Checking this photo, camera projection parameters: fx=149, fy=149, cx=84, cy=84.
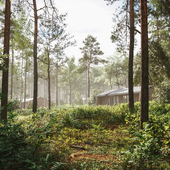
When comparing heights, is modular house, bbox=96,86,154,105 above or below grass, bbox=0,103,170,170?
above

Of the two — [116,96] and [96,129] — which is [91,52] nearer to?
[116,96]

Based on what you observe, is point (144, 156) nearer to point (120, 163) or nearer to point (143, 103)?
point (120, 163)

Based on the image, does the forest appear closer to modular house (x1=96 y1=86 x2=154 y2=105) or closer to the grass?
the grass

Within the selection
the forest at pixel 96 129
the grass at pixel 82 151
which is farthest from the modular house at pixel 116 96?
the grass at pixel 82 151

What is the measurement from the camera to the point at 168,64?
14930mm

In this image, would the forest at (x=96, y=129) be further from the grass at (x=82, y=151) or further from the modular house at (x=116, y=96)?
the modular house at (x=116, y=96)

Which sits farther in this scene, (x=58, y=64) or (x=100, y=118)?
(x=58, y=64)

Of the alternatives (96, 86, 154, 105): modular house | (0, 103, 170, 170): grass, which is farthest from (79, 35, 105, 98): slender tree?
(0, 103, 170, 170): grass

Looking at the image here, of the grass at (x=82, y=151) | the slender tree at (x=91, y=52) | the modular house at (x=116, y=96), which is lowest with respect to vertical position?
the grass at (x=82, y=151)

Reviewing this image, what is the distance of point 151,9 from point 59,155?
15292mm

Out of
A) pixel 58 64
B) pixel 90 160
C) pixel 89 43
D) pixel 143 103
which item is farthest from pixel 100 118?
pixel 89 43

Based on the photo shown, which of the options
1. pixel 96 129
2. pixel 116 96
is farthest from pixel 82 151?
pixel 116 96

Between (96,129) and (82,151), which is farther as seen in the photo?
(96,129)

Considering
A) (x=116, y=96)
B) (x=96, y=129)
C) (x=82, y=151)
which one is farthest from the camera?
A: (x=116, y=96)
